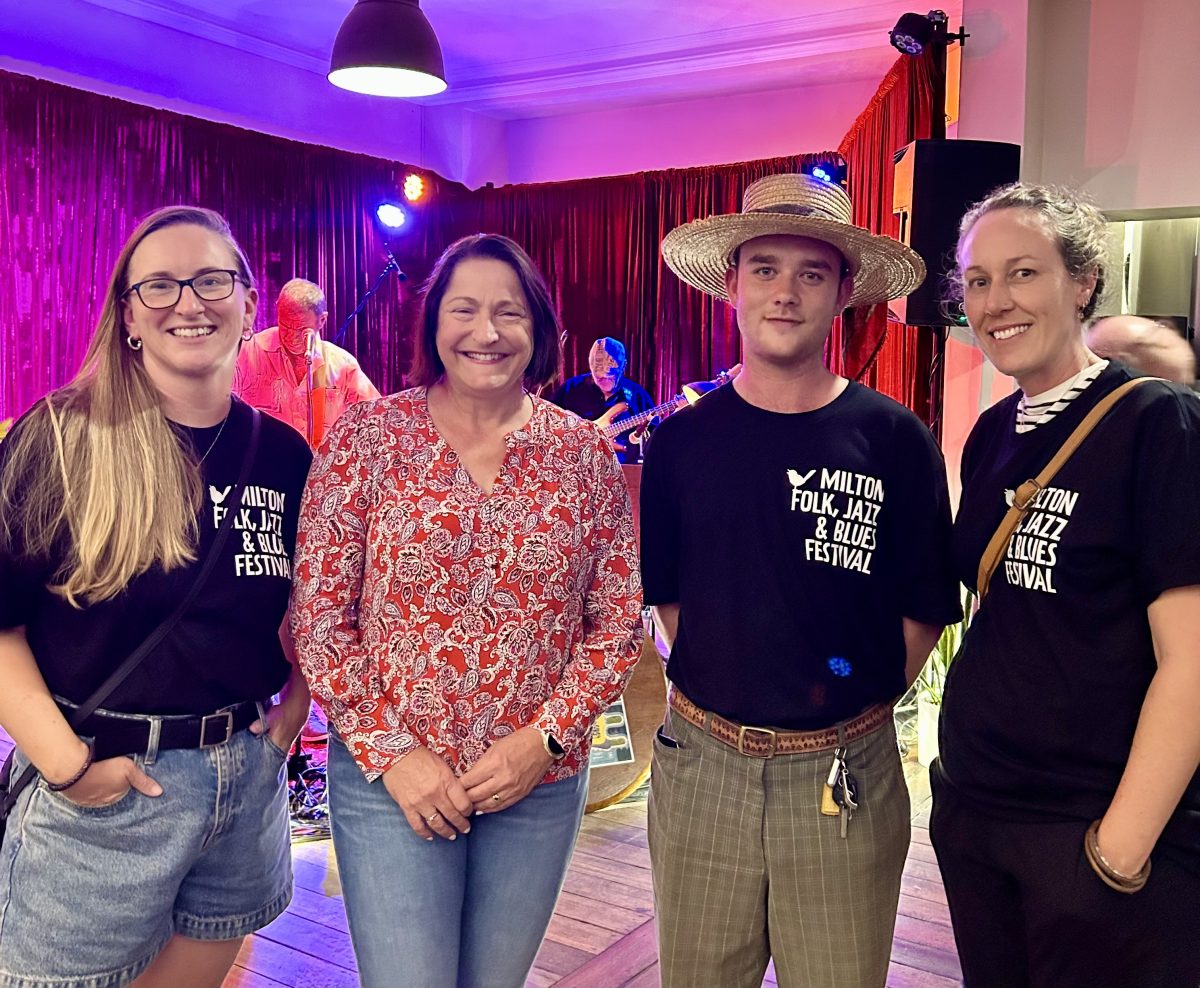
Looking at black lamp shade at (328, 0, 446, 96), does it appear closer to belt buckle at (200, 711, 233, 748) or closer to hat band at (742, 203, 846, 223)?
hat band at (742, 203, 846, 223)

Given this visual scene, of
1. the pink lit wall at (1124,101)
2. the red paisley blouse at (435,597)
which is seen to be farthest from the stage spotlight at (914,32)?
the red paisley blouse at (435,597)

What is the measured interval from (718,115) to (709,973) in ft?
27.7

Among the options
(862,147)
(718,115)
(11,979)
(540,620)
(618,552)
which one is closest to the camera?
(11,979)

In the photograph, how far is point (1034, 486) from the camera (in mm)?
1524

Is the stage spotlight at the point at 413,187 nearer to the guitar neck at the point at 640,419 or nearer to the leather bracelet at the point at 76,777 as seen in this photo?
the guitar neck at the point at 640,419

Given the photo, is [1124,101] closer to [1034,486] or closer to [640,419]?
[640,419]

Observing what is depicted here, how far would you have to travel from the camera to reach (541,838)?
1.65 metres

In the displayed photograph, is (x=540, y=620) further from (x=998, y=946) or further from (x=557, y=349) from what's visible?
(x=998, y=946)

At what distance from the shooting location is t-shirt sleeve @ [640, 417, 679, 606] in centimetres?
183

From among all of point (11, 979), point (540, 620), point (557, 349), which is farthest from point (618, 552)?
point (11, 979)

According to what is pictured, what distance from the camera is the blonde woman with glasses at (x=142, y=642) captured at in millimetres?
1521

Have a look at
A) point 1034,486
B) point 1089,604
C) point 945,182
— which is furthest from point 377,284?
point 1089,604

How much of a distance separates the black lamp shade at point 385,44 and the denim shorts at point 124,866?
12.6 feet

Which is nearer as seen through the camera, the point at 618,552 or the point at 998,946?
the point at 998,946
